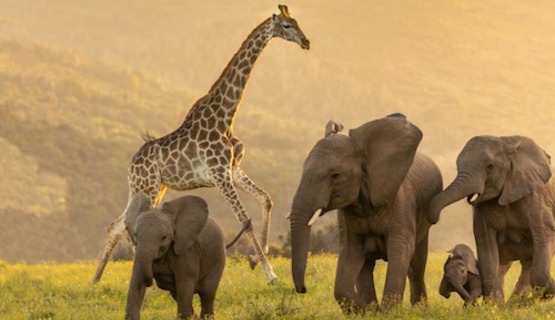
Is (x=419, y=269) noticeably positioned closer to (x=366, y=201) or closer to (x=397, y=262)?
(x=397, y=262)

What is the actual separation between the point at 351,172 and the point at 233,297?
6472 mm

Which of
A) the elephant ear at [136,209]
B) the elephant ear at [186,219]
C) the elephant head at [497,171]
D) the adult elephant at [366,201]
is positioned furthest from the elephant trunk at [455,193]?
the elephant ear at [136,209]

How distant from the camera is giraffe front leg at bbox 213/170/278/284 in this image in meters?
19.2

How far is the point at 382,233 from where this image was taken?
12.6 meters

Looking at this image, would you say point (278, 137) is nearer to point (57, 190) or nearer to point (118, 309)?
point (57, 190)

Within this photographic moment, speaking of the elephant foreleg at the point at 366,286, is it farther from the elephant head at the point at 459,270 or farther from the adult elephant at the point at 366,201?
the elephant head at the point at 459,270

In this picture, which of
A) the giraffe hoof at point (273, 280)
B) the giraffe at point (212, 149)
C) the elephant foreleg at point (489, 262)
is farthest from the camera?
the giraffe at point (212, 149)

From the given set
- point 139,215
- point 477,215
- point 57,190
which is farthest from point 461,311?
point 57,190

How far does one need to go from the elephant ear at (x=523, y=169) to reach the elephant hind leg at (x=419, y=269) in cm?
125

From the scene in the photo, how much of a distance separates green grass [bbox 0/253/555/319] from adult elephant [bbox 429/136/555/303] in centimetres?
56

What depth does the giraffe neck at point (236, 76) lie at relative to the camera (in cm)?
2084

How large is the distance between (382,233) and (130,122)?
→ 130 meters

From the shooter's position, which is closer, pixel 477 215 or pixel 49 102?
pixel 477 215

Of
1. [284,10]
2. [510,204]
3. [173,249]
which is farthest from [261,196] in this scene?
[173,249]
